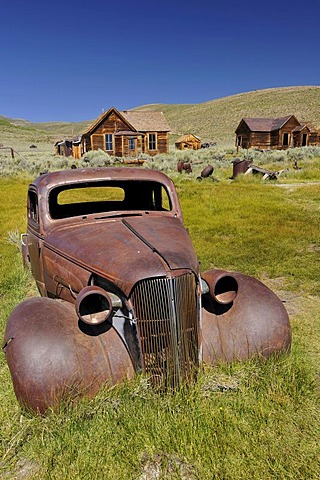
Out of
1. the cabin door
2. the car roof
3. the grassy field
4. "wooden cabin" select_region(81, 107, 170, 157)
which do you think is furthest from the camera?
the cabin door

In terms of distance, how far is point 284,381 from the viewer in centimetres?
314

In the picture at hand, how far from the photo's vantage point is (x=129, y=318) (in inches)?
111

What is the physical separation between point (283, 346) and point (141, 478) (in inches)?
66.7

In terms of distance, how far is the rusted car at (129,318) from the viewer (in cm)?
271

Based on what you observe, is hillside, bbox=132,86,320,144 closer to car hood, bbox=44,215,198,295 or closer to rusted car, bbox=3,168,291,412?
car hood, bbox=44,215,198,295

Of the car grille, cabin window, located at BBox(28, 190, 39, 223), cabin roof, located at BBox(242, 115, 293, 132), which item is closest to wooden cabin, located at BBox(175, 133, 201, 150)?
cabin roof, located at BBox(242, 115, 293, 132)

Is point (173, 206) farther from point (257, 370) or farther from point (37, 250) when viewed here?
point (257, 370)

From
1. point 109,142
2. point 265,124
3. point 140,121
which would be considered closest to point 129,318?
point 109,142

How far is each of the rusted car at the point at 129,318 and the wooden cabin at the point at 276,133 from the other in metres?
39.9

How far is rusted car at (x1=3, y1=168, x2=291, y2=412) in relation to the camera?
8.88 ft

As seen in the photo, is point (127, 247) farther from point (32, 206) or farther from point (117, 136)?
point (117, 136)

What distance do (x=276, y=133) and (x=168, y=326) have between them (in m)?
41.4

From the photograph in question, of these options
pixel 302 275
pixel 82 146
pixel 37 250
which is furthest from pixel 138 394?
pixel 82 146

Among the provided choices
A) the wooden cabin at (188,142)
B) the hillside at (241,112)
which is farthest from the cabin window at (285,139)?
the hillside at (241,112)
